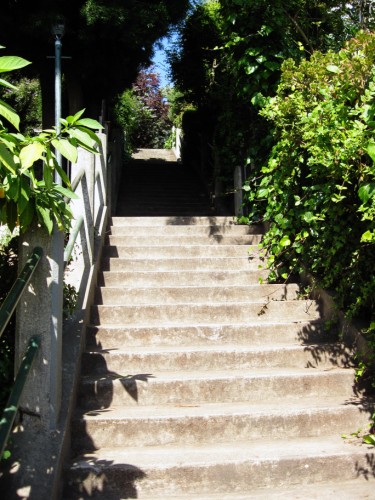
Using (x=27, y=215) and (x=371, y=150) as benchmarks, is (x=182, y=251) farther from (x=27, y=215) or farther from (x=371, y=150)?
(x=27, y=215)

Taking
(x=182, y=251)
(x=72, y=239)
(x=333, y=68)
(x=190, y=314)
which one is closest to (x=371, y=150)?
(x=333, y=68)

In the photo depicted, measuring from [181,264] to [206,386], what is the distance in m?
2.02

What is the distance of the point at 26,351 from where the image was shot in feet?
10.4

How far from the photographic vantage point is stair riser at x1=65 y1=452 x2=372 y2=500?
3617 millimetres

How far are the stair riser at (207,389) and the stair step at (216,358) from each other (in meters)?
0.14

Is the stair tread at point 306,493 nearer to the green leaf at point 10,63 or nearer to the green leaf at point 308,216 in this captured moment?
the green leaf at point 308,216

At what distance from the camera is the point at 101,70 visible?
11211 millimetres

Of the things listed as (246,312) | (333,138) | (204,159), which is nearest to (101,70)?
(204,159)

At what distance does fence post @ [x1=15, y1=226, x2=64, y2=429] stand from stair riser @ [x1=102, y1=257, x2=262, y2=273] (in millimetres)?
2667

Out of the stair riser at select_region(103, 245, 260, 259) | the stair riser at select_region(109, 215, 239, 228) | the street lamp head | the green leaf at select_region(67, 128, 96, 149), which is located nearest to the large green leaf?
the green leaf at select_region(67, 128, 96, 149)

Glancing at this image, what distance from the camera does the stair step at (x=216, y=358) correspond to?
15.3 ft

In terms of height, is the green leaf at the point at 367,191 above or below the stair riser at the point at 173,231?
above

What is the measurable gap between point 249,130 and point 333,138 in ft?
13.1

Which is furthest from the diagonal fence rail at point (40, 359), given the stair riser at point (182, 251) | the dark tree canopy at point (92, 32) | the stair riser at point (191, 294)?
the dark tree canopy at point (92, 32)
